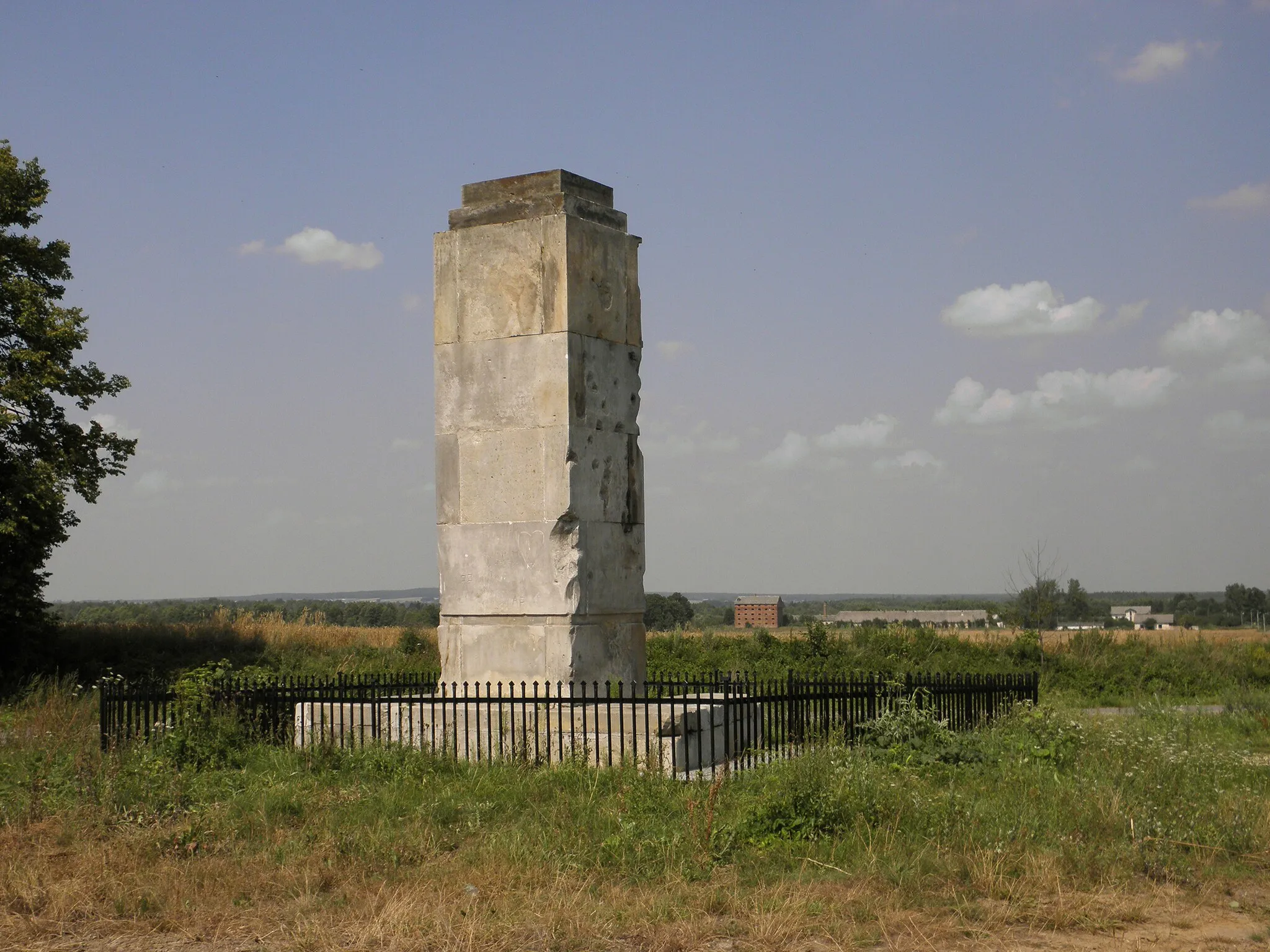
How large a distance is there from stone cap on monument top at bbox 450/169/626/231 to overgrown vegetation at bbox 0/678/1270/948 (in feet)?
18.9

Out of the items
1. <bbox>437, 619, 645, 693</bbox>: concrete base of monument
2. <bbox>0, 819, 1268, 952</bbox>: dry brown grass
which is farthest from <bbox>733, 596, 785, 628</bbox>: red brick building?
<bbox>0, 819, 1268, 952</bbox>: dry brown grass

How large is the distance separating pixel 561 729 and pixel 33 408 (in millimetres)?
17458

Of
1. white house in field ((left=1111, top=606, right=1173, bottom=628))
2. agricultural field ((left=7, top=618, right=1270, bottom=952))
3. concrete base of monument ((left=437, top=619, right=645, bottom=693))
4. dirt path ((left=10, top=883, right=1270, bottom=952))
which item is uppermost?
concrete base of monument ((left=437, top=619, right=645, bottom=693))

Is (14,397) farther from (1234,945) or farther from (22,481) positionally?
(1234,945)

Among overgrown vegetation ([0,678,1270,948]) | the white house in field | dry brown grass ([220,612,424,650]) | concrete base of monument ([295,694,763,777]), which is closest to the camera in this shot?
overgrown vegetation ([0,678,1270,948])

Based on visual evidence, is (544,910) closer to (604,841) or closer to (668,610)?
(604,841)

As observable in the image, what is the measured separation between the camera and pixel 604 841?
8992 mm

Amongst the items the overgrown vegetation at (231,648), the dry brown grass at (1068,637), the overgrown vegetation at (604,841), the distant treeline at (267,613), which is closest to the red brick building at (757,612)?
the distant treeline at (267,613)

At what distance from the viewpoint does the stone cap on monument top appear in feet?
43.7

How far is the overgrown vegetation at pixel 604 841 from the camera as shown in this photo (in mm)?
7703

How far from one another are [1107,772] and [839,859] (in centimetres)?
330

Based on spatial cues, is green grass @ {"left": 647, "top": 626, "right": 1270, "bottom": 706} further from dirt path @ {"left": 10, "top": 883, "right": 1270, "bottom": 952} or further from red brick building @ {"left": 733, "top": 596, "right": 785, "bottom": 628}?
red brick building @ {"left": 733, "top": 596, "right": 785, "bottom": 628}

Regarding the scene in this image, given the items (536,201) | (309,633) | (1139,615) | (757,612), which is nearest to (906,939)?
(536,201)

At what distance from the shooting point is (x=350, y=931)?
746 cm
